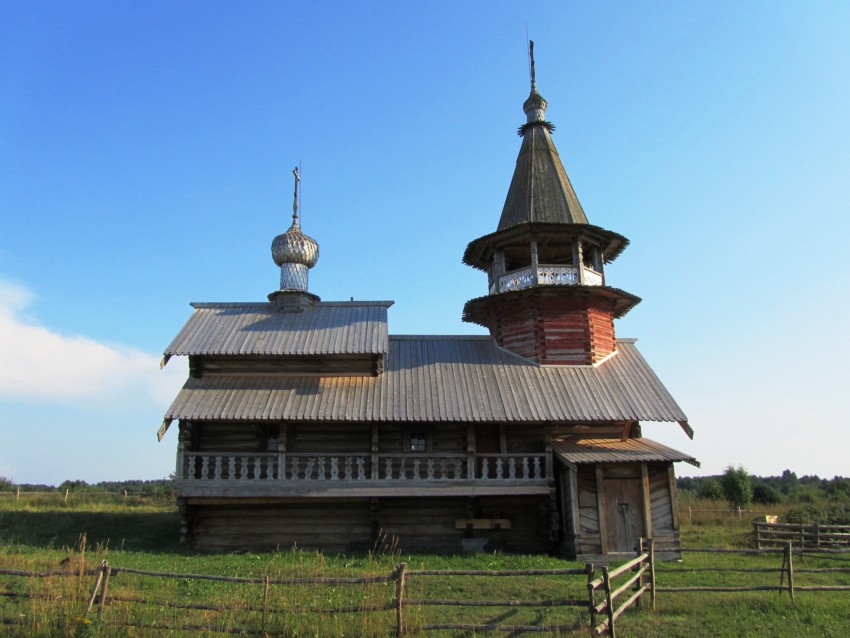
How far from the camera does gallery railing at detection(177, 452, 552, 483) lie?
1571 cm

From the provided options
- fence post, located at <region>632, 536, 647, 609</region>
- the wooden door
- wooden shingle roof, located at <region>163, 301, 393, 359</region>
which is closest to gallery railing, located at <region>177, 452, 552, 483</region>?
the wooden door

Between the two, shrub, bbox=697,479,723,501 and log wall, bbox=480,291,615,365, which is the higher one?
log wall, bbox=480,291,615,365

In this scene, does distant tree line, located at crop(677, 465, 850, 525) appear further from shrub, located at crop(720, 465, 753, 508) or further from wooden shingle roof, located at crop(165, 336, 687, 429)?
wooden shingle roof, located at crop(165, 336, 687, 429)

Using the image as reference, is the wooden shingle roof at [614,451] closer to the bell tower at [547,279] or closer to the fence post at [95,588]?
the bell tower at [547,279]

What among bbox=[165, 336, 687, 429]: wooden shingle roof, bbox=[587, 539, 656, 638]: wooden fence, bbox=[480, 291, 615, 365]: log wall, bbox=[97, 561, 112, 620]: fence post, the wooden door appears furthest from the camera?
bbox=[480, 291, 615, 365]: log wall

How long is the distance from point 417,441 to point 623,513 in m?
5.60

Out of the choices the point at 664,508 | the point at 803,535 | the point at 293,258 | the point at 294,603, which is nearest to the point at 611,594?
the point at 294,603

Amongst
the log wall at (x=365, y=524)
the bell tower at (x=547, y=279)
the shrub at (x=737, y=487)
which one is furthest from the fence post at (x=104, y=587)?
the shrub at (x=737, y=487)

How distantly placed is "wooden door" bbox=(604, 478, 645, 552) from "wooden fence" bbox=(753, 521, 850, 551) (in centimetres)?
469

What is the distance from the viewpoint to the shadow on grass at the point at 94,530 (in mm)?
17000

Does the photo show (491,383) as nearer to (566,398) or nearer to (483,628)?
(566,398)

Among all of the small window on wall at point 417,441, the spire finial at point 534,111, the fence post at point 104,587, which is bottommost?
the fence post at point 104,587

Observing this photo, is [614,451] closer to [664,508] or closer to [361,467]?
[664,508]

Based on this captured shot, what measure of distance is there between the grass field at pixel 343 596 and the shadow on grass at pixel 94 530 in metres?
0.18
